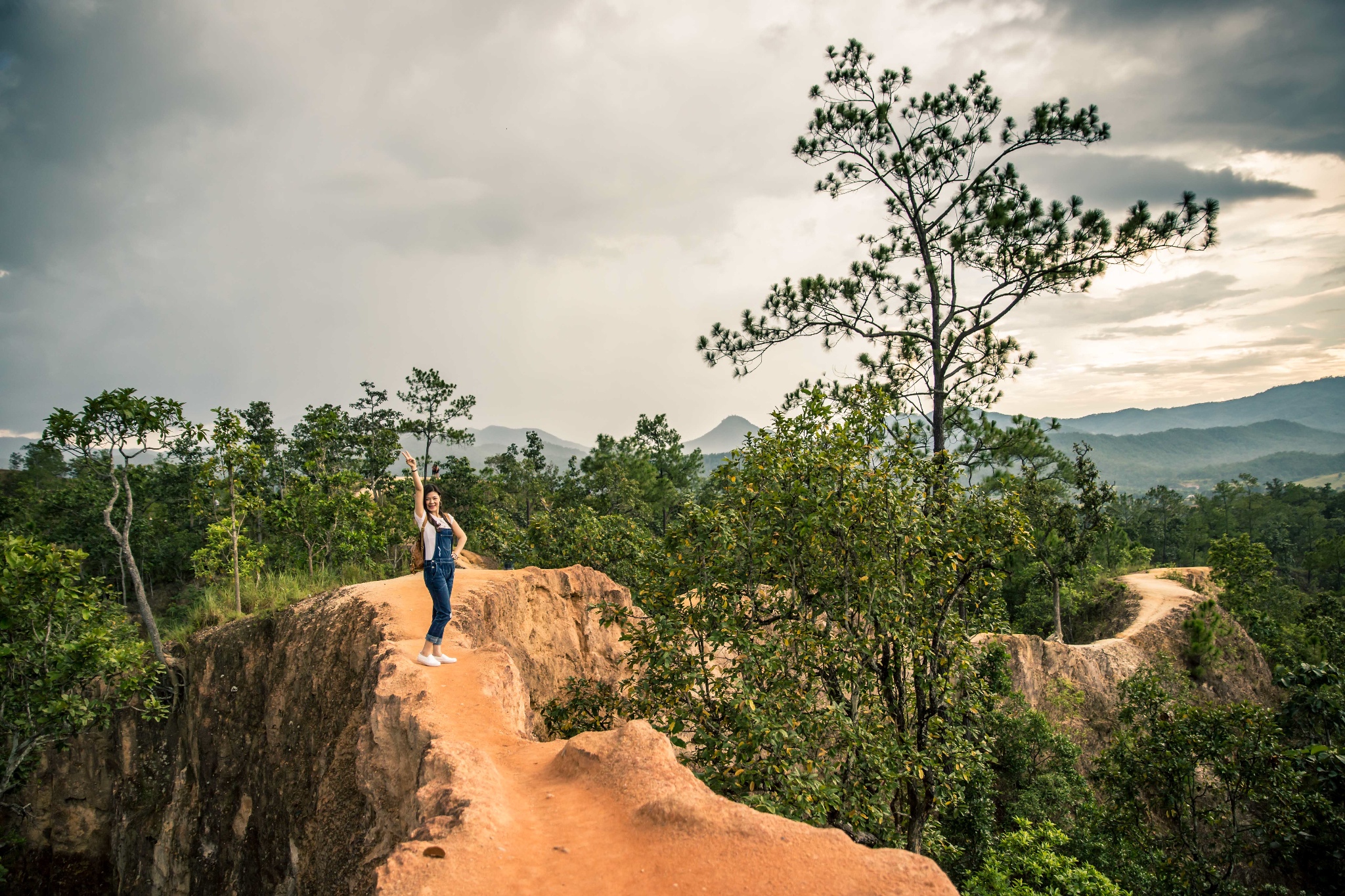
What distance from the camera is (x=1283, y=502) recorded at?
7081 centimetres

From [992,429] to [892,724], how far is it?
8.83 meters

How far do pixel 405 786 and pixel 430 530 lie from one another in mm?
2984

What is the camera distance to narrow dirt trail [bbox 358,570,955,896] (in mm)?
4188

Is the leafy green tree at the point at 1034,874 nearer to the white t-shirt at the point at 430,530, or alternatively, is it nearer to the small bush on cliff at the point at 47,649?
the white t-shirt at the point at 430,530

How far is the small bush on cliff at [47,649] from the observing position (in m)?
11.1

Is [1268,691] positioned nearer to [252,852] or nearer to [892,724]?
[892,724]

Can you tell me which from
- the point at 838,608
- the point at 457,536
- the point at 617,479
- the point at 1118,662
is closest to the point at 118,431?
the point at 457,536

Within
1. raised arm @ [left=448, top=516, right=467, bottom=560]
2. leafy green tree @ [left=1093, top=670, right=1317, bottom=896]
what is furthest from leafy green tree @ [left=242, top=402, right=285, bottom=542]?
leafy green tree @ [left=1093, top=670, right=1317, bottom=896]

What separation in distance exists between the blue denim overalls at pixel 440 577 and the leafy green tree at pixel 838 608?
2.33 metres

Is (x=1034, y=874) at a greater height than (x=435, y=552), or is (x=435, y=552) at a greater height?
(x=435, y=552)

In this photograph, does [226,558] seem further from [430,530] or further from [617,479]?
[617,479]

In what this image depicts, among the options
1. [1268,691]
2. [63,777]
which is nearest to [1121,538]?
[1268,691]

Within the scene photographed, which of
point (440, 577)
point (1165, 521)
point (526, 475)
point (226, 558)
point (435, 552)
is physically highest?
point (526, 475)

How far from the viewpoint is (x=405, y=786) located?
686 centimetres
